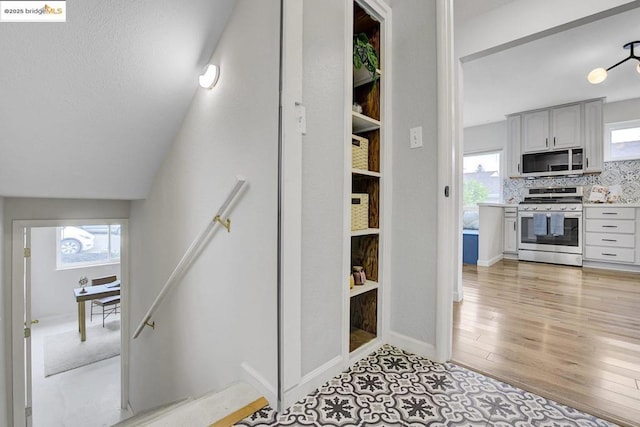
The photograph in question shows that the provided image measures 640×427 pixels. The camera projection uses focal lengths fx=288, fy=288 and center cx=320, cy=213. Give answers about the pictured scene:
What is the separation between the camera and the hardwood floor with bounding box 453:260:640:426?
137 cm

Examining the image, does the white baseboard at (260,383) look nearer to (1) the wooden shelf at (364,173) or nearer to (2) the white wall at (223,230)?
(2) the white wall at (223,230)

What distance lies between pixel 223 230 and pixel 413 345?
1.34 m

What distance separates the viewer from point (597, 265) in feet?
13.6

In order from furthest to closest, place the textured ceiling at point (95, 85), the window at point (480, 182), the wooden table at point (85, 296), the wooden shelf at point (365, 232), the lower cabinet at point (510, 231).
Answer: the window at point (480, 182)
the lower cabinet at point (510, 231)
the wooden table at point (85, 296)
the wooden shelf at point (365, 232)
the textured ceiling at point (95, 85)

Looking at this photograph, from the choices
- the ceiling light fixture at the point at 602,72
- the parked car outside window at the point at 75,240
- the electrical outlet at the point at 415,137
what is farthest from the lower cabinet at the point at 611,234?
the parked car outside window at the point at 75,240

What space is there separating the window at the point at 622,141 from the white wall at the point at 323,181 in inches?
200

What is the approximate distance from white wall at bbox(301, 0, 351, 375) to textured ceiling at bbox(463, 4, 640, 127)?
2.30 meters

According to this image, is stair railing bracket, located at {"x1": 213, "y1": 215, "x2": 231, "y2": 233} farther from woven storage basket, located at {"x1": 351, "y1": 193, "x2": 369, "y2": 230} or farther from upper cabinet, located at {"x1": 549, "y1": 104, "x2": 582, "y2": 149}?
upper cabinet, located at {"x1": 549, "y1": 104, "x2": 582, "y2": 149}

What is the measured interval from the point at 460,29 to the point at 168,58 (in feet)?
8.33

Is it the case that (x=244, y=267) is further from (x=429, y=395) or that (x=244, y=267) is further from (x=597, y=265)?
(x=597, y=265)

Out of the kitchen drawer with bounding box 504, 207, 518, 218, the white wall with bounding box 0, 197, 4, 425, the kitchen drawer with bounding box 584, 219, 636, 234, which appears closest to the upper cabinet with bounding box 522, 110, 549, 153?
the kitchen drawer with bounding box 504, 207, 518, 218

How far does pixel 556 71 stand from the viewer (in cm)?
340

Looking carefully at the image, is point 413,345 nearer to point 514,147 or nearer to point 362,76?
point 362,76

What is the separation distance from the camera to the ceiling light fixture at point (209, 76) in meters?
1.88
